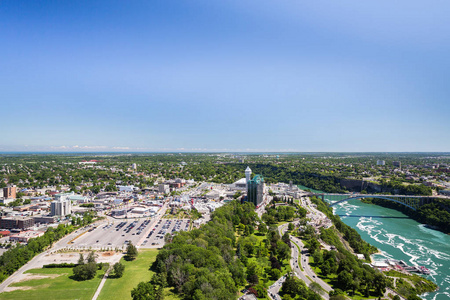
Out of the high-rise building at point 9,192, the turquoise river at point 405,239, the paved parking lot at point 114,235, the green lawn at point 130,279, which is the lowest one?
the turquoise river at point 405,239

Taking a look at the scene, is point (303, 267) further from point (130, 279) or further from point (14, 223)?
point (14, 223)

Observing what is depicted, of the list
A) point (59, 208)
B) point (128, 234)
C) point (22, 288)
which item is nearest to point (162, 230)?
point (128, 234)

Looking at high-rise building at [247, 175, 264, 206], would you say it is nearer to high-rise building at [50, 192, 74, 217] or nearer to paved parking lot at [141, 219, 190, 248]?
paved parking lot at [141, 219, 190, 248]

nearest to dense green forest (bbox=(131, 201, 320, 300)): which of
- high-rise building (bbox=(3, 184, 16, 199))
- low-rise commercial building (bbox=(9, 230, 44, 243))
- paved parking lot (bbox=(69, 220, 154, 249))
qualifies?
paved parking lot (bbox=(69, 220, 154, 249))

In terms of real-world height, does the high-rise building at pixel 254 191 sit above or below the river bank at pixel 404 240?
above

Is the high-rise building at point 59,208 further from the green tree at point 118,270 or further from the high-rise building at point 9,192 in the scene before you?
the green tree at point 118,270

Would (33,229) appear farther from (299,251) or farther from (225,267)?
(299,251)

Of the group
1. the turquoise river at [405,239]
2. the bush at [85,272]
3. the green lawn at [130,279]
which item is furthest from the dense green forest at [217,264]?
the turquoise river at [405,239]
